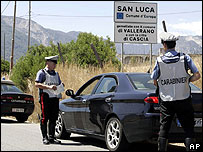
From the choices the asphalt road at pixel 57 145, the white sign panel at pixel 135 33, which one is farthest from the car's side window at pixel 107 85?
the white sign panel at pixel 135 33

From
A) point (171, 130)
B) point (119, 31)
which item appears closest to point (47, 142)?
point (171, 130)

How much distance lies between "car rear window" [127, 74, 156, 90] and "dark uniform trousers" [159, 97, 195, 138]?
4.37 feet

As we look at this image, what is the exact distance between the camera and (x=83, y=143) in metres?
9.66

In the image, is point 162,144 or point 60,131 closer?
point 162,144

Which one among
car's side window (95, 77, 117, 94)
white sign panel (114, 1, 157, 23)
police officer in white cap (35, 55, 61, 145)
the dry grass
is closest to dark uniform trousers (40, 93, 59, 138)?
police officer in white cap (35, 55, 61, 145)

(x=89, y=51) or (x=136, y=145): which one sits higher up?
(x=89, y=51)

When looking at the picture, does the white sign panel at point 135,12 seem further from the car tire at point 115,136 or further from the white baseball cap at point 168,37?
the white baseball cap at point 168,37

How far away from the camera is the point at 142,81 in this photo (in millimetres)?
8375

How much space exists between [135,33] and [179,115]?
8443mm

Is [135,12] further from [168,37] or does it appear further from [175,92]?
[175,92]

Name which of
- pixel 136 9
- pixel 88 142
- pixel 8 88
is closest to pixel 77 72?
pixel 8 88

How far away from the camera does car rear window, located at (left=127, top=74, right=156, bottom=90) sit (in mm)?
8117

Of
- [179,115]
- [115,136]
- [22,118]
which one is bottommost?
[22,118]

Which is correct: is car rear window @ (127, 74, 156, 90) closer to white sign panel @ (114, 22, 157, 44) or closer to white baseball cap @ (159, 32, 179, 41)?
white baseball cap @ (159, 32, 179, 41)
